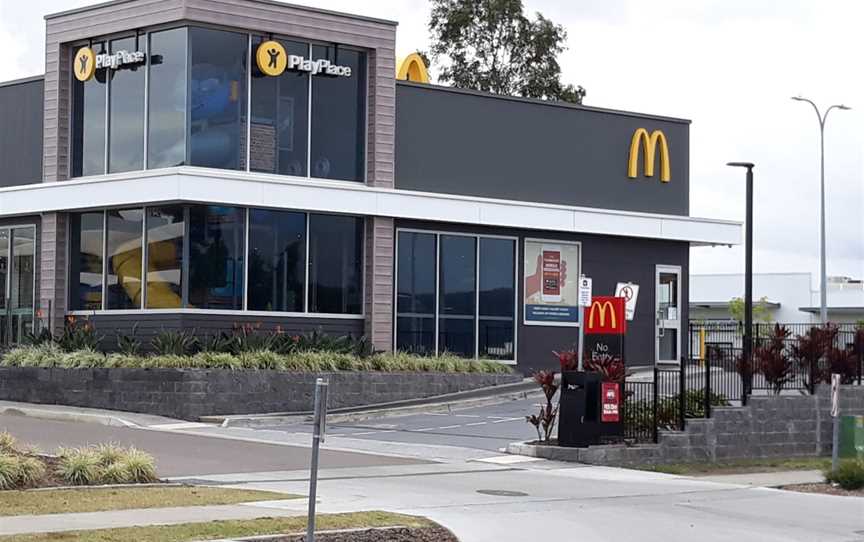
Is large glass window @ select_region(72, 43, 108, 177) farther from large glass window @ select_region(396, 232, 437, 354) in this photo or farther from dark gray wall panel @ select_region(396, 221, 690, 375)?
dark gray wall panel @ select_region(396, 221, 690, 375)

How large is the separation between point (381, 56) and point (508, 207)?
5.56m

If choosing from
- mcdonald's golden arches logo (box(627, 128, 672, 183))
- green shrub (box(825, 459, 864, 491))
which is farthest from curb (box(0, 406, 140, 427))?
mcdonald's golden arches logo (box(627, 128, 672, 183))

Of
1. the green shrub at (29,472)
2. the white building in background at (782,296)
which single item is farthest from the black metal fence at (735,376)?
the white building in background at (782,296)

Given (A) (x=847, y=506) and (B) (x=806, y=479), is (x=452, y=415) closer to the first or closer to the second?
(B) (x=806, y=479)

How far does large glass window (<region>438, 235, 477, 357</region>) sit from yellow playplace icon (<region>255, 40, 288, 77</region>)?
6.59 metres

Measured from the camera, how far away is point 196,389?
27141mm

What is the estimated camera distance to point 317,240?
106ft

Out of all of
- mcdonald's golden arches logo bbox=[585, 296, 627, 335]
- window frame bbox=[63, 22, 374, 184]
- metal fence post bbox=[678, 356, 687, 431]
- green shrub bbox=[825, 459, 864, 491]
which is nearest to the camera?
green shrub bbox=[825, 459, 864, 491]

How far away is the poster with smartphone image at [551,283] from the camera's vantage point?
36562mm

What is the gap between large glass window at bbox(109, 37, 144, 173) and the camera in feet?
103

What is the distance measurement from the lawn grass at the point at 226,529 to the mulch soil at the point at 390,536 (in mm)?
220

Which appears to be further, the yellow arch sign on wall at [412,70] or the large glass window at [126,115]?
the yellow arch sign on wall at [412,70]

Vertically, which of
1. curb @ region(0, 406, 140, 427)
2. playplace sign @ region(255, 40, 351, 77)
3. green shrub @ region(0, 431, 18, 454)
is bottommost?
curb @ region(0, 406, 140, 427)

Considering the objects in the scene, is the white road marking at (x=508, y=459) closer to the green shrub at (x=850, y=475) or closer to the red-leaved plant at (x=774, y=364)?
the green shrub at (x=850, y=475)
